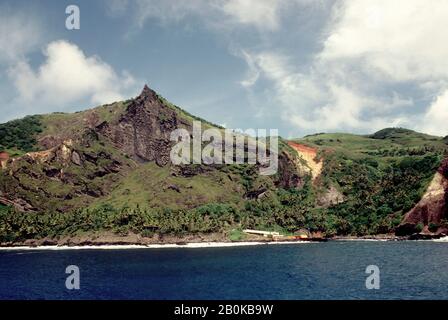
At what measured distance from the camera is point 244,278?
337 ft

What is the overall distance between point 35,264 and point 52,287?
59.5 m

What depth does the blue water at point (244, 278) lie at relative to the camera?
8275 centimetres

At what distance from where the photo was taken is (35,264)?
149500 millimetres

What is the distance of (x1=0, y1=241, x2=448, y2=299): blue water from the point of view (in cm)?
8275

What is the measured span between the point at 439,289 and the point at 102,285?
70.0 metres
